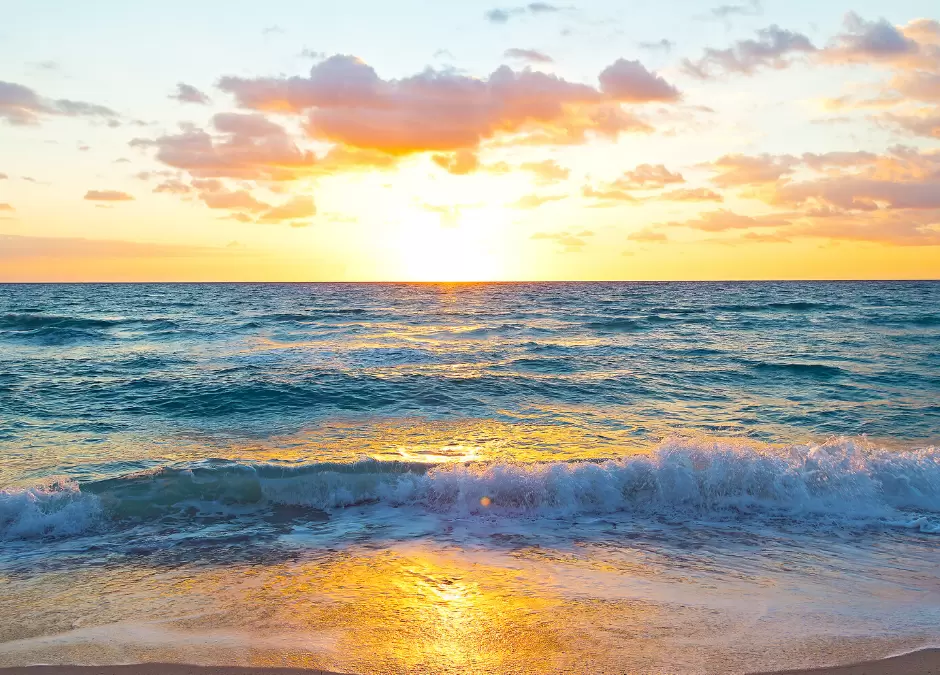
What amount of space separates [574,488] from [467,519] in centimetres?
174

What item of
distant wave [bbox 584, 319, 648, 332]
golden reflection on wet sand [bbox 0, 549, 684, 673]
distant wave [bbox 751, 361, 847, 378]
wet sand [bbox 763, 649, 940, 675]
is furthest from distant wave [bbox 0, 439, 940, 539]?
distant wave [bbox 584, 319, 648, 332]

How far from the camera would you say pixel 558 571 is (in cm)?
673

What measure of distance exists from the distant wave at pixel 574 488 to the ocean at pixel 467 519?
0.04m

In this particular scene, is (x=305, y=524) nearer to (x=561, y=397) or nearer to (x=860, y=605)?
(x=860, y=605)

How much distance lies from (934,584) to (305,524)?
723 centimetres

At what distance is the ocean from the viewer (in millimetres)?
5195

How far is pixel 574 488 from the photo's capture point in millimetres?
9438

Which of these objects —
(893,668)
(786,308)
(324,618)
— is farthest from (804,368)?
(786,308)

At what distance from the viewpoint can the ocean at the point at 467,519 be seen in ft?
17.0

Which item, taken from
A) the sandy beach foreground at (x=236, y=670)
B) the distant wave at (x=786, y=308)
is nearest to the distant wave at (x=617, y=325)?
the distant wave at (x=786, y=308)

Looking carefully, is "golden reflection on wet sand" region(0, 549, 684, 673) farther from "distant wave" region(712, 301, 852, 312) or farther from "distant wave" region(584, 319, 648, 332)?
"distant wave" region(712, 301, 852, 312)

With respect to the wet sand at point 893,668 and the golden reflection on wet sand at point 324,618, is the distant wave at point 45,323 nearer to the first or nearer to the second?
the golden reflection on wet sand at point 324,618

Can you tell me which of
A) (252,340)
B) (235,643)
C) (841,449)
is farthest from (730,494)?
(252,340)

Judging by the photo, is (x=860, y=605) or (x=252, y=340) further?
(x=252, y=340)
